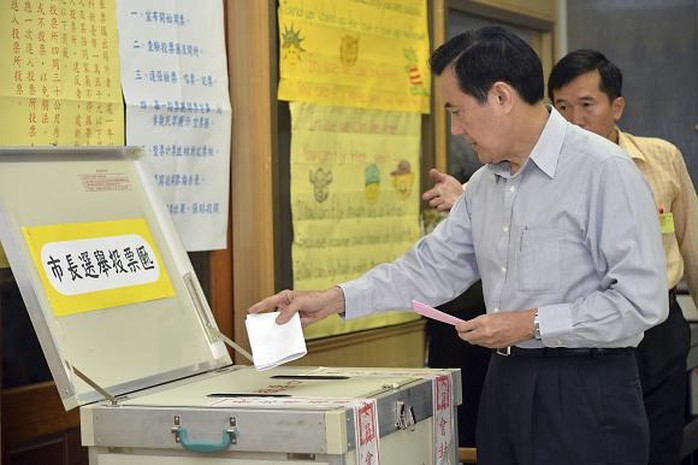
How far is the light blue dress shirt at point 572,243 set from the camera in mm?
2504

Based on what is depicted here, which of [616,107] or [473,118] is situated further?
[616,107]

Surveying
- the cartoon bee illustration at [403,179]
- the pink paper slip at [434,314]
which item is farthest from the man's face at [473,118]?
the cartoon bee illustration at [403,179]

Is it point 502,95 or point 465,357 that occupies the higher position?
point 502,95

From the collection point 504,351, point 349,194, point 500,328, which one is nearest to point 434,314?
point 500,328

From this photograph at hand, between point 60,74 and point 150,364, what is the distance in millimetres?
771

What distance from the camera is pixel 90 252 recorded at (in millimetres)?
2664

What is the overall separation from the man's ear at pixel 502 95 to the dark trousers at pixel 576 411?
568 mm

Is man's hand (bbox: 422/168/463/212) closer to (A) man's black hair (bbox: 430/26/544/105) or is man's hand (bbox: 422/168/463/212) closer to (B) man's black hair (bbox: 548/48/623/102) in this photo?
(B) man's black hair (bbox: 548/48/623/102)

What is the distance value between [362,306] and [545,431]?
54cm

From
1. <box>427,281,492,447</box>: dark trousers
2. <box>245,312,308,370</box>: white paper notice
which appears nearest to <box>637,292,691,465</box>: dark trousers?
<box>427,281,492,447</box>: dark trousers

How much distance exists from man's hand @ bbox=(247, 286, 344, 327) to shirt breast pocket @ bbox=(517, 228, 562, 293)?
1.52 ft

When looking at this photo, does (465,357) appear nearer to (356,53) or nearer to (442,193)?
(442,193)

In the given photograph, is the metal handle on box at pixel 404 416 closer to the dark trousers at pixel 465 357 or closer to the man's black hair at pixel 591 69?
the dark trousers at pixel 465 357

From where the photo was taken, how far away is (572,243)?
2.61m
